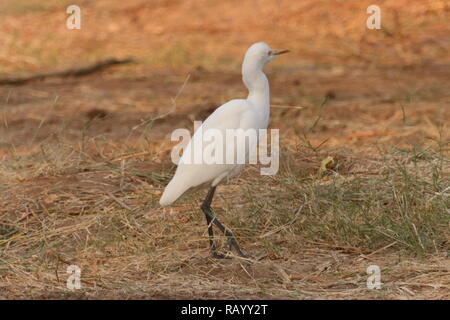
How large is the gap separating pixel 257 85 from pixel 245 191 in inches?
34.8

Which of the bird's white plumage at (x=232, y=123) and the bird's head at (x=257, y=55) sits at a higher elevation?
the bird's head at (x=257, y=55)

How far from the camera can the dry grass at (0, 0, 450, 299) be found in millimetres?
3988

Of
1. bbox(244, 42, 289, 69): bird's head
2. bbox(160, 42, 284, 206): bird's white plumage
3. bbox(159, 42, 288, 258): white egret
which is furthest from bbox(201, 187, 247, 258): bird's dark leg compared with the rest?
bbox(244, 42, 289, 69): bird's head

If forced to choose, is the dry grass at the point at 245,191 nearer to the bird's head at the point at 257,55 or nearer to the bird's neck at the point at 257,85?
the bird's neck at the point at 257,85

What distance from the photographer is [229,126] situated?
4066mm

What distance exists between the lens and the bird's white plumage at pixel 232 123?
13.2ft

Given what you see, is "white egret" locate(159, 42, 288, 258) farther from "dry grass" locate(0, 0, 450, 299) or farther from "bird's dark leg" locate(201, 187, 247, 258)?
"dry grass" locate(0, 0, 450, 299)

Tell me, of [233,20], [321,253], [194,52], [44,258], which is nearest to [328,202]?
[321,253]

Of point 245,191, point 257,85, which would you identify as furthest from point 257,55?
point 245,191

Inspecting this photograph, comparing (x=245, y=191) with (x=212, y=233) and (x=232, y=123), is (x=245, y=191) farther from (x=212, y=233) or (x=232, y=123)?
(x=232, y=123)

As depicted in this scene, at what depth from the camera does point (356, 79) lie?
29.6 ft

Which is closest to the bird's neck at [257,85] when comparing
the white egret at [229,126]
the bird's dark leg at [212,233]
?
the white egret at [229,126]

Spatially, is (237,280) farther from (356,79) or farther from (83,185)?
(356,79)

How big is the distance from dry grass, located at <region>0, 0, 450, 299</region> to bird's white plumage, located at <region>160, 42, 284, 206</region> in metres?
0.38
